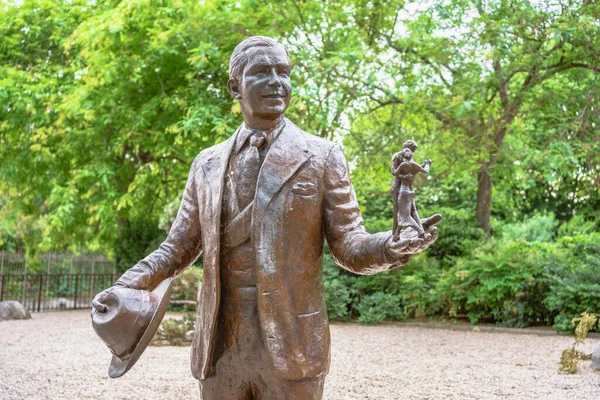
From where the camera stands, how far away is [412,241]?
2.43 m

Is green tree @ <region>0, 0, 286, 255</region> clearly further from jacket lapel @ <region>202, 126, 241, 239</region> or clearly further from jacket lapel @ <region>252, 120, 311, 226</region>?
jacket lapel @ <region>252, 120, 311, 226</region>

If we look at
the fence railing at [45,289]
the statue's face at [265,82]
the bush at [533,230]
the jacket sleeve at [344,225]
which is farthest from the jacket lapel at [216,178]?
the fence railing at [45,289]

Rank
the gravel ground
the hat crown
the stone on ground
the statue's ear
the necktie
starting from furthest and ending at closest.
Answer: the stone on ground < the gravel ground < the statue's ear < the necktie < the hat crown

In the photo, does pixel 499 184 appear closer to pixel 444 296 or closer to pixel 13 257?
pixel 444 296

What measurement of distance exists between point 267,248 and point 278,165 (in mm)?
348

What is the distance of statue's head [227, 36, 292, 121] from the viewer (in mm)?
2920

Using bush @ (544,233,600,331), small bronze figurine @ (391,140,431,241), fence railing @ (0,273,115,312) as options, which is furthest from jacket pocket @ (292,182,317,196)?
fence railing @ (0,273,115,312)

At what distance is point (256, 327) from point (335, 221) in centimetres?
53

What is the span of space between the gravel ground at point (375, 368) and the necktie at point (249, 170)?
5.37m

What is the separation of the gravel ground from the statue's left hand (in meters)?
5.61

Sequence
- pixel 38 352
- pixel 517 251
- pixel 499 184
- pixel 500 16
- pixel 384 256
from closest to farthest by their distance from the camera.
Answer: pixel 384 256 → pixel 38 352 → pixel 500 16 → pixel 517 251 → pixel 499 184

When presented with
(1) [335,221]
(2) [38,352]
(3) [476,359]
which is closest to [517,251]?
(3) [476,359]

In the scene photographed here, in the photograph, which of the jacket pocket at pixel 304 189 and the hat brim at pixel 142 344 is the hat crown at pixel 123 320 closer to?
the hat brim at pixel 142 344

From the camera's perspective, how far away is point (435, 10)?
12.9 m
